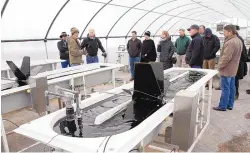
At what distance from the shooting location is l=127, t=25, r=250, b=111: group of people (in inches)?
125

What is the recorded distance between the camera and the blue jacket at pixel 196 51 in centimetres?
387

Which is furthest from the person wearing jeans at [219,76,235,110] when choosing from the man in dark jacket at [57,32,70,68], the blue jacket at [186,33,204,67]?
the man in dark jacket at [57,32,70,68]

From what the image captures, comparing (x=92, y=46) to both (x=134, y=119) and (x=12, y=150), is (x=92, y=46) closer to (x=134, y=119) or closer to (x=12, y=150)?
(x=12, y=150)

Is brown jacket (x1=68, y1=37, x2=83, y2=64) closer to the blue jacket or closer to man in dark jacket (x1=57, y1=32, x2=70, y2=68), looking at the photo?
man in dark jacket (x1=57, y1=32, x2=70, y2=68)

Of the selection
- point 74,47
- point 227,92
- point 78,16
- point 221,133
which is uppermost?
point 78,16

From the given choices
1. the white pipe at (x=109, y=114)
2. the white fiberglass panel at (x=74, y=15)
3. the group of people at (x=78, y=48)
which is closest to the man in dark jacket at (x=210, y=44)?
the group of people at (x=78, y=48)

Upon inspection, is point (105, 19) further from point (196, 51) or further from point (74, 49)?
point (196, 51)

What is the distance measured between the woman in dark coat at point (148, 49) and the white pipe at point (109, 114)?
142 inches

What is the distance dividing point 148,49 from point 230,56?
2.42m

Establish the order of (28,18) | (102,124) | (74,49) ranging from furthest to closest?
(28,18) → (74,49) → (102,124)

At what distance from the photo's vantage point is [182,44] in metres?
5.30

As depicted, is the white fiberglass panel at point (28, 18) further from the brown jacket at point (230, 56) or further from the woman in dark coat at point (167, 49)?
the brown jacket at point (230, 56)

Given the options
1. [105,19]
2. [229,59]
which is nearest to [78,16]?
[105,19]

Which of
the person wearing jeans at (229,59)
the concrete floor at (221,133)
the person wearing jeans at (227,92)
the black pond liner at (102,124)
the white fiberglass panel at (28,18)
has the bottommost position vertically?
the concrete floor at (221,133)
